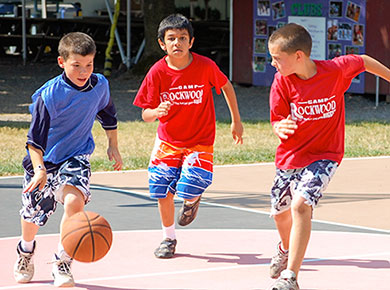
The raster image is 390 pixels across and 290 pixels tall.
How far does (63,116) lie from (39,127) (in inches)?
8.2

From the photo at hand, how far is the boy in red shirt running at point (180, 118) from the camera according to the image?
7266 millimetres

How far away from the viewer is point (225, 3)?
1405 inches

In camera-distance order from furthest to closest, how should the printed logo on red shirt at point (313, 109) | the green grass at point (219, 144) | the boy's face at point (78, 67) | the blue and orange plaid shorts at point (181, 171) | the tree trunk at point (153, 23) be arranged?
1. the tree trunk at point (153, 23)
2. the green grass at point (219, 144)
3. the blue and orange plaid shorts at point (181, 171)
4. the boy's face at point (78, 67)
5. the printed logo on red shirt at point (313, 109)

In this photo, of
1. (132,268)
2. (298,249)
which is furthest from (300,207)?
(132,268)

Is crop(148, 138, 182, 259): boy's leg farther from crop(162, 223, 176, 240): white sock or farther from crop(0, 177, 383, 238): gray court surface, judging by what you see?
crop(0, 177, 383, 238): gray court surface

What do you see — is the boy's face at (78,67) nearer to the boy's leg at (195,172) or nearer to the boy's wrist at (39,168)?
the boy's wrist at (39,168)

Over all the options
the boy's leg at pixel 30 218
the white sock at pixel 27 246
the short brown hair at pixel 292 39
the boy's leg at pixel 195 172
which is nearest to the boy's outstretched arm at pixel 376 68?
the short brown hair at pixel 292 39

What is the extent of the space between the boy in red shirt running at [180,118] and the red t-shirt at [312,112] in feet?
3.57

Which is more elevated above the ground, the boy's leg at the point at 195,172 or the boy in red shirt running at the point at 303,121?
the boy in red shirt running at the point at 303,121

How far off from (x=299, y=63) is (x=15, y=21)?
27345 mm

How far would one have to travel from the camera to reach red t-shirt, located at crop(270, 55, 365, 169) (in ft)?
20.3

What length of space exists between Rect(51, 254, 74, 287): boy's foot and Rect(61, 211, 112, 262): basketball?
255mm

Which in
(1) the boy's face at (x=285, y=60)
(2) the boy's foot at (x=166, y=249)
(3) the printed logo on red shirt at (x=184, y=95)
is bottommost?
(2) the boy's foot at (x=166, y=249)

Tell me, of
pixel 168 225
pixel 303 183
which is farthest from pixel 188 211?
pixel 303 183
